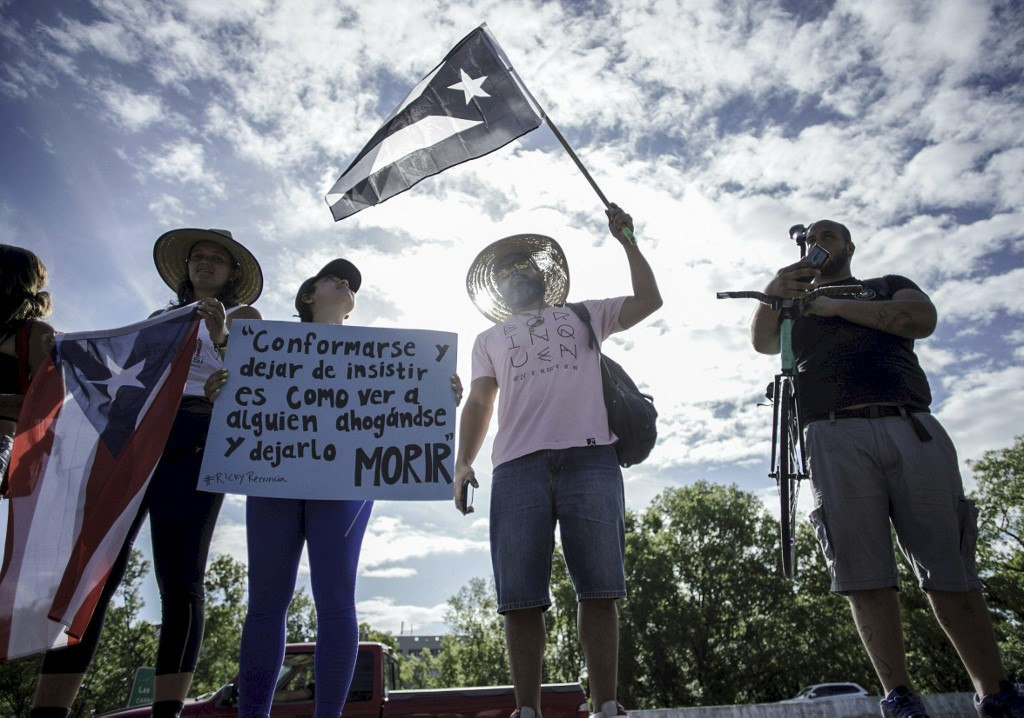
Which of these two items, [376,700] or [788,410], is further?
[376,700]

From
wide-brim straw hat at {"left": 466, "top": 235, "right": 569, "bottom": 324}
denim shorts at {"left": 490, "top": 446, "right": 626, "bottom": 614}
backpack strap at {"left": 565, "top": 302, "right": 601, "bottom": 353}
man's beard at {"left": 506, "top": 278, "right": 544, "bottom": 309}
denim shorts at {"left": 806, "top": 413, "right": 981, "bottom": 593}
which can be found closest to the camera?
denim shorts at {"left": 806, "top": 413, "right": 981, "bottom": 593}

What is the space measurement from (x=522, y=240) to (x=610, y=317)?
860 millimetres

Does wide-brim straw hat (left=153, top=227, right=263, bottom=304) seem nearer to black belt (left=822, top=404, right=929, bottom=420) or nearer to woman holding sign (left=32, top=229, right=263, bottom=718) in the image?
woman holding sign (left=32, top=229, right=263, bottom=718)

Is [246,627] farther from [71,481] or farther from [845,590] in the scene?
[845,590]

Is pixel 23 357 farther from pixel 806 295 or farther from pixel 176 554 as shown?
pixel 806 295

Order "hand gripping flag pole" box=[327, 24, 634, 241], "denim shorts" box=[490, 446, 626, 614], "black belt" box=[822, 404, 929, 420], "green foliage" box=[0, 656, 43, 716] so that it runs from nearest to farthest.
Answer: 1. "denim shorts" box=[490, 446, 626, 614]
2. "black belt" box=[822, 404, 929, 420]
3. "hand gripping flag pole" box=[327, 24, 634, 241]
4. "green foliage" box=[0, 656, 43, 716]

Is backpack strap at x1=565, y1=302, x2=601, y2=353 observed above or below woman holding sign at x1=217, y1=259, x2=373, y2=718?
above

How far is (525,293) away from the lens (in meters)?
3.71

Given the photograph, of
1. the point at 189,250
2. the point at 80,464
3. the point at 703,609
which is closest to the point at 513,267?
the point at 189,250

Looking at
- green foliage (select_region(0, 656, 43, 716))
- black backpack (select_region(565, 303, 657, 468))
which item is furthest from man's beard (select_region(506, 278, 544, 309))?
green foliage (select_region(0, 656, 43, 716))

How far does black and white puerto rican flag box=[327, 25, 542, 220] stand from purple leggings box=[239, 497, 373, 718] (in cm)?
231

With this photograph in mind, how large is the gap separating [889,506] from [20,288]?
13.2 ft

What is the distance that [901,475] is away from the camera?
2777mm

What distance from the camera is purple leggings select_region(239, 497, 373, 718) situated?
2.53 m
